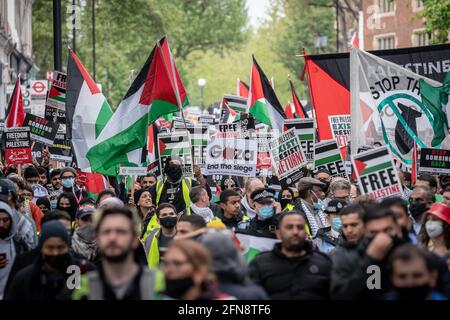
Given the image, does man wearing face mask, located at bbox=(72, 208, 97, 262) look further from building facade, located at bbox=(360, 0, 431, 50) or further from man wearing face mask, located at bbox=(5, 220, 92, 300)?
building facade, located at bbox=(360, 0, 431, 50)

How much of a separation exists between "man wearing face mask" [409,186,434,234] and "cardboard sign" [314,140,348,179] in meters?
4.17

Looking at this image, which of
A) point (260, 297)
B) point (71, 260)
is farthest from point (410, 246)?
point (71, 260)

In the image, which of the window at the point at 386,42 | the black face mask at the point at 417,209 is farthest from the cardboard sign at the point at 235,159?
the window at the point at 386,42

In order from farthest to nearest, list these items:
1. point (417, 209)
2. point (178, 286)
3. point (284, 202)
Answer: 1. point (284, 202)
2. point (417, 209)
3. point (178, 286)

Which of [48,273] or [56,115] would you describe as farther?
[56,115]

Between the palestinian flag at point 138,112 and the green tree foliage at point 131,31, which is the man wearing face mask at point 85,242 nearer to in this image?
the palestinian flag at point 138,112

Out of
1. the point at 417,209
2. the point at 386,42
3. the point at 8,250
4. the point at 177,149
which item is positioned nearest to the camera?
the point at 8,250

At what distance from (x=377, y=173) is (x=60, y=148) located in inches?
429

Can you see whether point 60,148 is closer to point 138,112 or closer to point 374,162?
Result: point 138,112

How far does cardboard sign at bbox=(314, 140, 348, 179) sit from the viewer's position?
54.0ft

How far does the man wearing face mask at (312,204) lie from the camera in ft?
44.7

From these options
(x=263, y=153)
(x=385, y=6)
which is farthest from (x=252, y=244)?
(x=385, y=6)

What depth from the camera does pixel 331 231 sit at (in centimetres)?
1258

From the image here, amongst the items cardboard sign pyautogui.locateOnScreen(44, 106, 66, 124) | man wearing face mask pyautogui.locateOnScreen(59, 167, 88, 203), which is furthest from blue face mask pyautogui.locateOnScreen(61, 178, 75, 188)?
cardboard sign pyautogui.locateOnScreen(44, 106, 66, 124)
